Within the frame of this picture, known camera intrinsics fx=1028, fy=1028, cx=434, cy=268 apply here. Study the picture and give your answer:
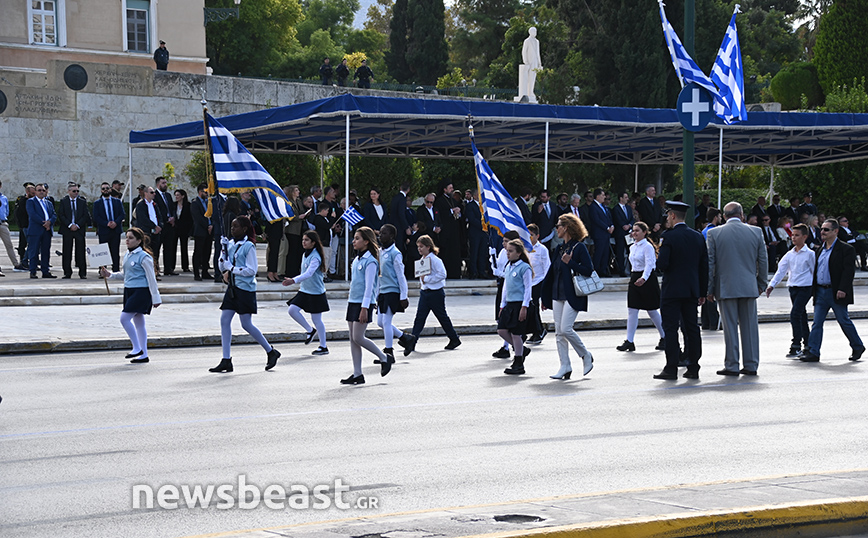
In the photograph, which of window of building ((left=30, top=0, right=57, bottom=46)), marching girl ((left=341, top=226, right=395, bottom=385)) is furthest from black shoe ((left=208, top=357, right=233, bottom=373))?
window of building ((left=30, top=0, right=57, bottom=46))

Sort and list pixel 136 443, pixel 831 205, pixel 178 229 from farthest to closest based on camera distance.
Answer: pixel 831 205 → pixel 178 229 → pixel 136 443

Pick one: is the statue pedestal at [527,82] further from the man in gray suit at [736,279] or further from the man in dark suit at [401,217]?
the man in gray suit at [736,279]

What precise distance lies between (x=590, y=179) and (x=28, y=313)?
30.1 meters

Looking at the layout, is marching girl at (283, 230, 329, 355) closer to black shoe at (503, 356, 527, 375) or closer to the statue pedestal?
black shoe at (503, 356, 527, 375)

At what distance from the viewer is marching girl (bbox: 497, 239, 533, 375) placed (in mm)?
11906

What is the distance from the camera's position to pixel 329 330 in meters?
15.8

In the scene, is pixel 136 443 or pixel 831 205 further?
pixel 831 205

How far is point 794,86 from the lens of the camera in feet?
167

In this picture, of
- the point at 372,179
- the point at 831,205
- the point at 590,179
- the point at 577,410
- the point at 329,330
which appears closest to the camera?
the point at 577,410

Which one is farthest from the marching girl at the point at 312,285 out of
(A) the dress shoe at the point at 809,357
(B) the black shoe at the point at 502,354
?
(A) the dress shoe at the point at 809,357

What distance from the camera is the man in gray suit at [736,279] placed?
11508 millimetres

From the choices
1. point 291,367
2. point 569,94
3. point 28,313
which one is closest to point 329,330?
point 291,367

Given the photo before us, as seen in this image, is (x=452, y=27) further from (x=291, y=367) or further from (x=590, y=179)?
(x=291, y=367)

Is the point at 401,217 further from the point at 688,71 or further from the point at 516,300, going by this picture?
the point at 516,300
